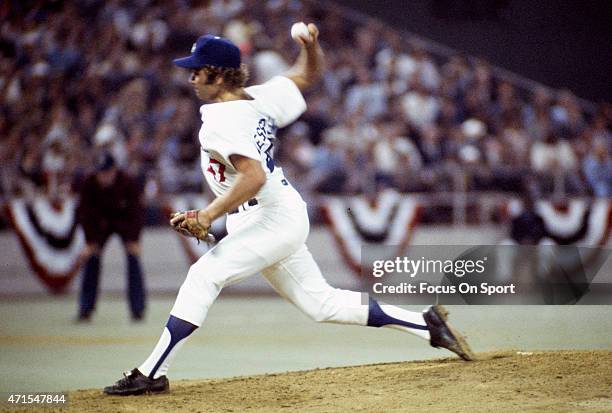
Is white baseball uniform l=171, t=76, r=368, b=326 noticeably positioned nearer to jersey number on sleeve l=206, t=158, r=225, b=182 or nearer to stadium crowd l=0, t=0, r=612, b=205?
jersey number on sleeve l=206, t=158, r=225, b=182

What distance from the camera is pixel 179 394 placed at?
6.23 meters

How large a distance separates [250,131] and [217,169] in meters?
0.37

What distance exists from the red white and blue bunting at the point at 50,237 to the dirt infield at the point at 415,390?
25.2 ft

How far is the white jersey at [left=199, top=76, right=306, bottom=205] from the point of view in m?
5.68

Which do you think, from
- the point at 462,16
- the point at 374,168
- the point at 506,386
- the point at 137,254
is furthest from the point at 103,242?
the point at 462,16

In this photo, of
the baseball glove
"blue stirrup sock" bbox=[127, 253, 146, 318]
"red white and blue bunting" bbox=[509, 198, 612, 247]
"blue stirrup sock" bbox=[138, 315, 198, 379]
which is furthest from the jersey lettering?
"red white and blue bunting" bbox=[509, 198, 612, 247]

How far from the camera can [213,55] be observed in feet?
19.4

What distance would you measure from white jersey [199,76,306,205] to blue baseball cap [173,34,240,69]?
0.25 meters

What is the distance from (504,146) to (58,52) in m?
7.81

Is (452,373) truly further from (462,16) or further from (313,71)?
(462,16)

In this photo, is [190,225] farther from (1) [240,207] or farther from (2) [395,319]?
(2) [395,319]

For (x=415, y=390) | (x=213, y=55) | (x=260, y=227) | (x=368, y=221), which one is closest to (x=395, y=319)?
(x=415, y=390)

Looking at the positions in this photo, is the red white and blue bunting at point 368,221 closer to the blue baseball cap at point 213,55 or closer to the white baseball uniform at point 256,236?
the white baseball uniform at point 256,236

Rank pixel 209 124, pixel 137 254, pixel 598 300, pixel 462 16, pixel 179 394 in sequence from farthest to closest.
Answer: pixel 462 16
pixel 598 300
pixel 137 254
pixel 179 394
pixel 209 124
